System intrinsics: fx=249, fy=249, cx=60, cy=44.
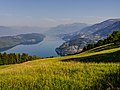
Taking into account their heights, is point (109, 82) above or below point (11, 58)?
below

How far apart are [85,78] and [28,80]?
3.16m

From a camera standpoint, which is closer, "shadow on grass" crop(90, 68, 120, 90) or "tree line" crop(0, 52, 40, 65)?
"shadow on grass" crop(90, 68, 120, 90)

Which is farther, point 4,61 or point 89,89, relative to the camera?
point 4,61

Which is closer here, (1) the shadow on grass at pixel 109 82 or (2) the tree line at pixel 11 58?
(1) the shadow on grass at pixel 109 82

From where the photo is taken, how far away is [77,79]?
1270 centimetres

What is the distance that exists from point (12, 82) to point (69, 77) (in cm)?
320

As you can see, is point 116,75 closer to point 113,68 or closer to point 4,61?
point 113,68

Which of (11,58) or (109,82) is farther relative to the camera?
(11,58)

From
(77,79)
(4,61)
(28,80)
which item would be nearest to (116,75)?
(77,79)

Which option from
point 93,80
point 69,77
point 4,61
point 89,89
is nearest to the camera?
point 89,89

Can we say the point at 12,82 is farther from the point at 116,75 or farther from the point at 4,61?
the point at 4,61

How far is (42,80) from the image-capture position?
43.6 feet

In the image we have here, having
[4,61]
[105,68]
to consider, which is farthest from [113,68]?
[4,61]

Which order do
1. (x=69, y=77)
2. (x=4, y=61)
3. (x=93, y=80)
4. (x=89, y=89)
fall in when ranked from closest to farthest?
(x=89, y=89)
(x=93, y=80)
(x=69, y=77)
(x=4, y=61)
